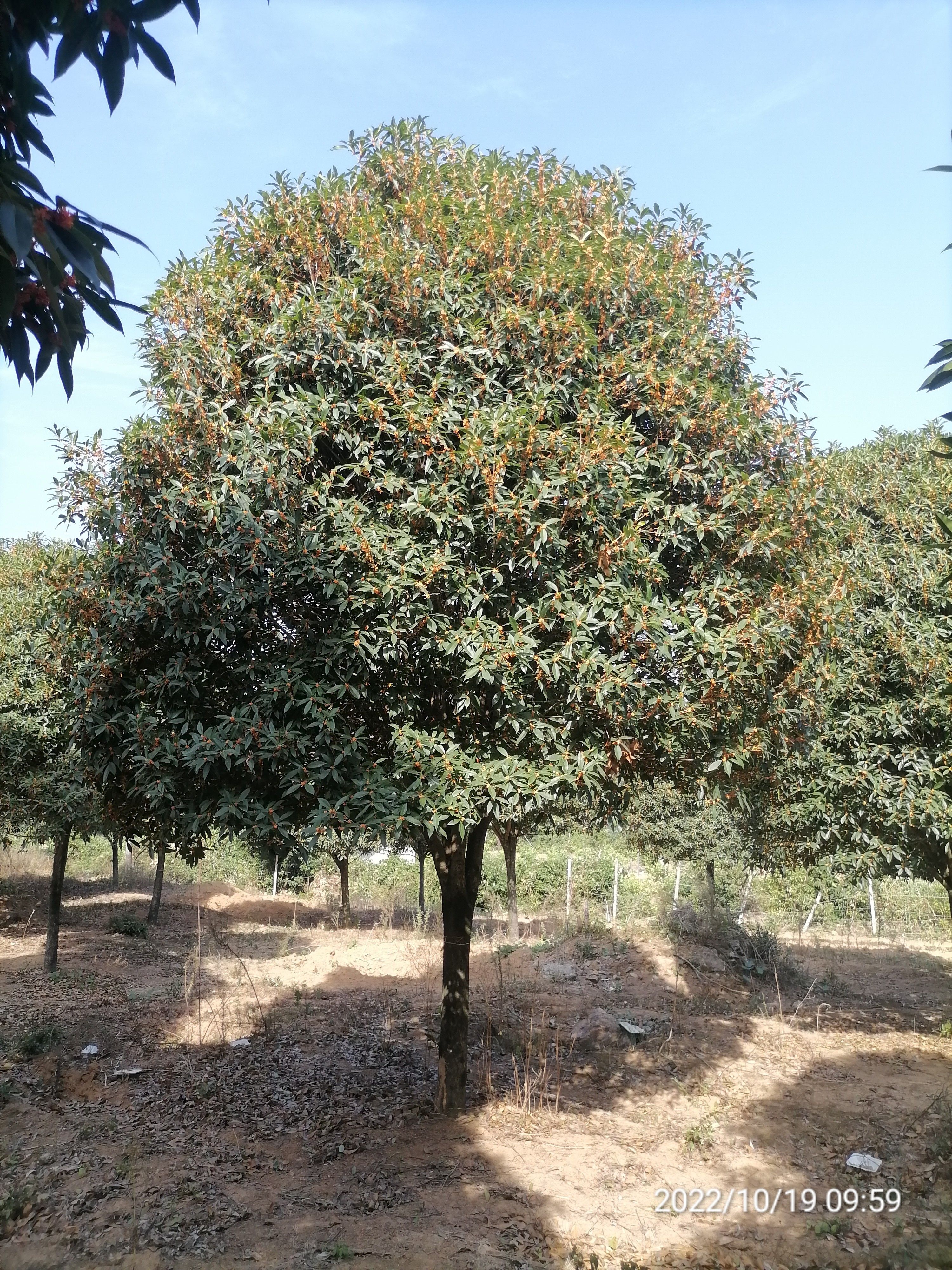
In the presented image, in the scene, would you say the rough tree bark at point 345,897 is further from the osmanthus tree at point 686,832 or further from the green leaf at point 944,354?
the green leaf at point 944,354

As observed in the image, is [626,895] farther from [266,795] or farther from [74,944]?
[266,795]

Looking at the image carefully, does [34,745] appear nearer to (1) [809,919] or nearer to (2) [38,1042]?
(2) [38,1042]

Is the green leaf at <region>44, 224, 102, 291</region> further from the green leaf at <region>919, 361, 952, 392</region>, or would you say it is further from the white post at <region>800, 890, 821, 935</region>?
the white post at <region>800, 890, 821, 935</region>

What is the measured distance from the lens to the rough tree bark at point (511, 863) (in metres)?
14.7

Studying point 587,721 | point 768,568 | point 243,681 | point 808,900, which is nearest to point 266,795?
point 243,681

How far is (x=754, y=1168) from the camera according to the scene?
8.10 metres

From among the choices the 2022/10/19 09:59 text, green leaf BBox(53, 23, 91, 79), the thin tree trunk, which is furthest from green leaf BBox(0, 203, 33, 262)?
the thin tree trunk

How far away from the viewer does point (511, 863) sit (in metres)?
18.5

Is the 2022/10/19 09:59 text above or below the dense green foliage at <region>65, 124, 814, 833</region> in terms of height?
below

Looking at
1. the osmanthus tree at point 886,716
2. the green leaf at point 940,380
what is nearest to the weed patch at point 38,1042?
the osmanthus tree at point 886,716

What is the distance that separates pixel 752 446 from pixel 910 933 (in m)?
25.9

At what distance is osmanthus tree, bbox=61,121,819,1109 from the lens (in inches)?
245

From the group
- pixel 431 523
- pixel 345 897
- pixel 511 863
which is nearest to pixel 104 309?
pixel 431 523

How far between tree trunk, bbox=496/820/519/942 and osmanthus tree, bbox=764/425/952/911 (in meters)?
4.94
